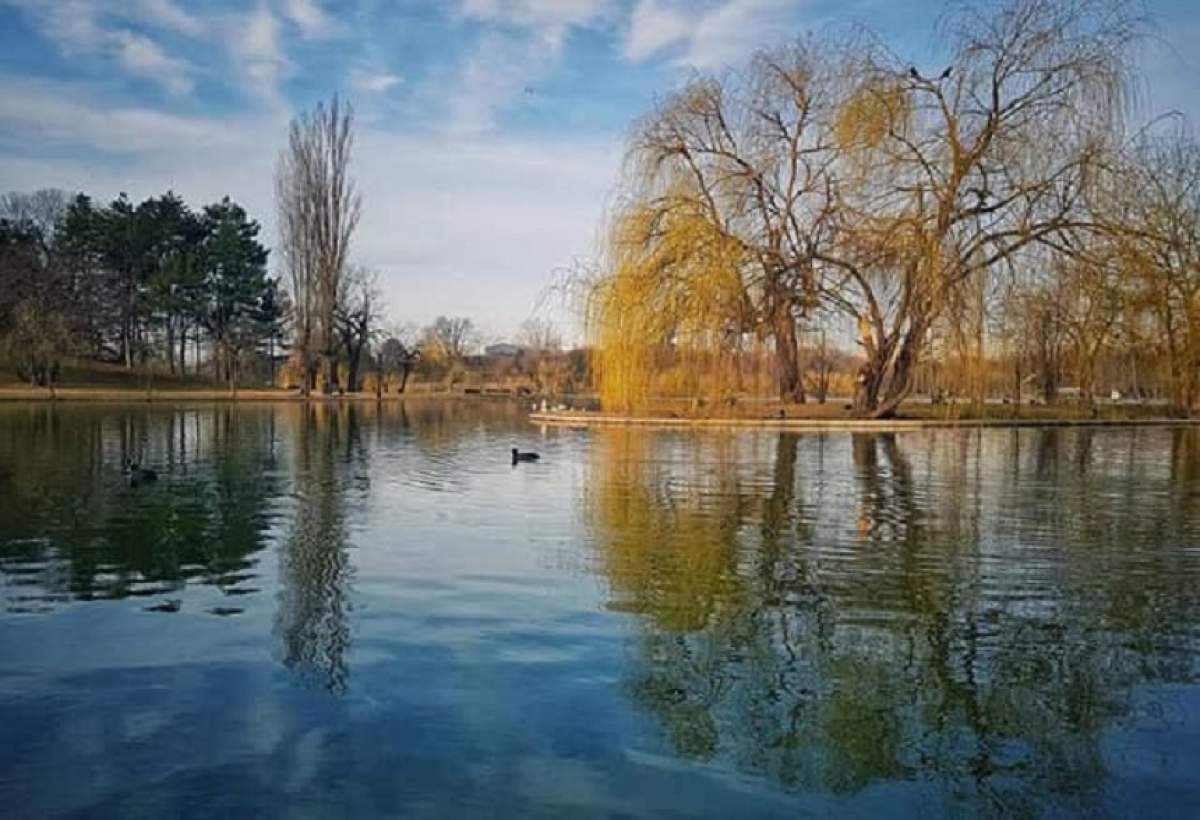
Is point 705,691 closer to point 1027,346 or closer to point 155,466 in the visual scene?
point 155,466

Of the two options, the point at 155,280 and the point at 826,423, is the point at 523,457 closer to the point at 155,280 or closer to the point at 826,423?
the point at 826,423

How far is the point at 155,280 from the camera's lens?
51.7 m

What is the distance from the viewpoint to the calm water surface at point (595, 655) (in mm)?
3973

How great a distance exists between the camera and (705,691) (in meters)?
5.02

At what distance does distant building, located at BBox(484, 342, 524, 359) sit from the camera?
278 feet

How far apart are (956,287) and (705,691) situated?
20920 mm

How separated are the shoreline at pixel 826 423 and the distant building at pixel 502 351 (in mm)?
52150

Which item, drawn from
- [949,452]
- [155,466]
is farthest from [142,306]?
[949,452]

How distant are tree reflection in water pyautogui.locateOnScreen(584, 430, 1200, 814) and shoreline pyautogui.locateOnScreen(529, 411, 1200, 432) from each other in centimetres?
1244

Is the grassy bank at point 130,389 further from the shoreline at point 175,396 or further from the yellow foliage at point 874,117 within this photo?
the yellow foliage at point 874,117

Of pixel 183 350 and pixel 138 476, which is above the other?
pixel 183 350

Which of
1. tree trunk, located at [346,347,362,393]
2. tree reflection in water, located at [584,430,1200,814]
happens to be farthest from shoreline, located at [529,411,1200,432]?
tree trunk, located at [346,347,362,393]

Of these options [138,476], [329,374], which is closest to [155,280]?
[329,374]

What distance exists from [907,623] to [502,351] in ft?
297
